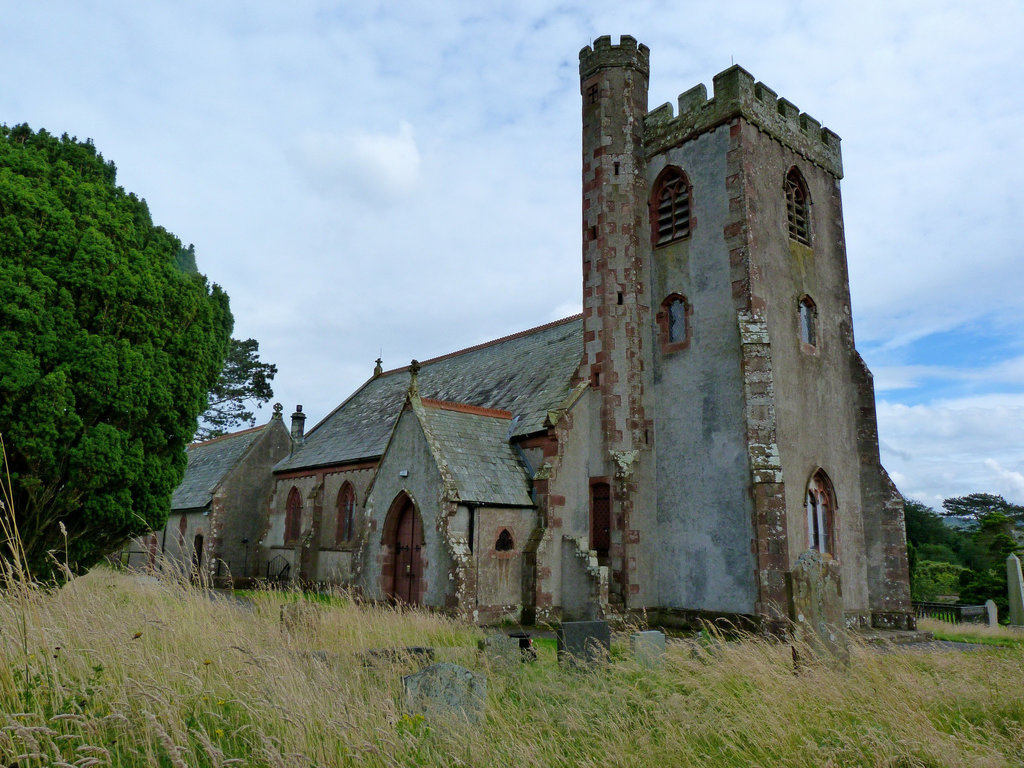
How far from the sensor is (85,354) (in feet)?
40.2

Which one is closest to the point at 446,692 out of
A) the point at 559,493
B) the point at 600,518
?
the point at 559,493

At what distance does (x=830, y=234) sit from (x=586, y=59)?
939 centimetres

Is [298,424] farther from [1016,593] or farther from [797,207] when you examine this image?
[1016,593]

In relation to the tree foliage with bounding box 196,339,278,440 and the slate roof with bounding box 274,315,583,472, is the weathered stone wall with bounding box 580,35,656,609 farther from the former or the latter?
the tree foliage with bounding box 196,339,278,440

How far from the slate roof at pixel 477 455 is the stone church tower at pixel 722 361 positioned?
2238 mm

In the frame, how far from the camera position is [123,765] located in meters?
4.98

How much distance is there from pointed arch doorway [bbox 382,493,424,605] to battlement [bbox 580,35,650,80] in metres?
14.5

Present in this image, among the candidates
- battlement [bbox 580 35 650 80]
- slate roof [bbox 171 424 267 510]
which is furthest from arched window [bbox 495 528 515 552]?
slate roof [bbox 171 424 267 510]

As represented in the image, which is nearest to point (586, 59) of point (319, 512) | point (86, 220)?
point (86, 220)

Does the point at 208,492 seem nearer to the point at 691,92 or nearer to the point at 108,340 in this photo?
the point at 108,340

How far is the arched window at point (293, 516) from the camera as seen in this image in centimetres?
2961

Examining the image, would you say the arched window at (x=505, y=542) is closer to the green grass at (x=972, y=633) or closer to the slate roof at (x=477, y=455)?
the slate roof at (x=477, y=455)

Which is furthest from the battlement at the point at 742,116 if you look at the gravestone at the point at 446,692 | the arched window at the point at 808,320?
the gravestone at the point at 446,692

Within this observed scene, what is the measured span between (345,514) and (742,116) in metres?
19.2
